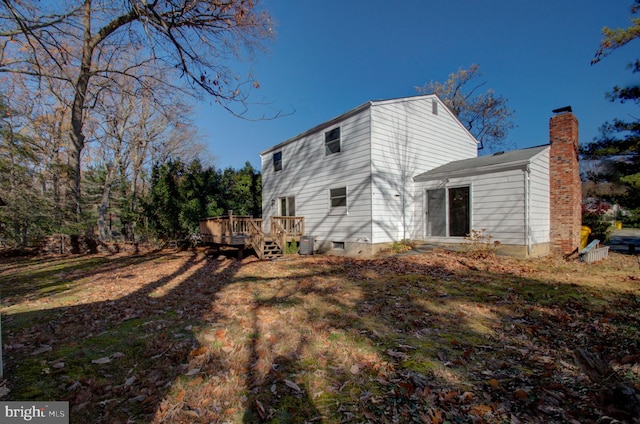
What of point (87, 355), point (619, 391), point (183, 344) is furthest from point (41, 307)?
point (619, 391)

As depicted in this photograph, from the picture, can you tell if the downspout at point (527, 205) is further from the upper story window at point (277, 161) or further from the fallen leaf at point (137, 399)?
the upper story window at point (277, 161)

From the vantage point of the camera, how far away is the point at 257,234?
433 inches

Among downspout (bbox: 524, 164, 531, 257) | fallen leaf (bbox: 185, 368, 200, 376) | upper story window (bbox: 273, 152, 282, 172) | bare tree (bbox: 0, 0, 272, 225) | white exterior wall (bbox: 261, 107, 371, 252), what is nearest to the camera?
fallen leaf (bbox: 185, 368, 200, 376)

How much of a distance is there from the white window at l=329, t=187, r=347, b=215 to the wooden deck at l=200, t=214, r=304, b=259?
1753 millimetres

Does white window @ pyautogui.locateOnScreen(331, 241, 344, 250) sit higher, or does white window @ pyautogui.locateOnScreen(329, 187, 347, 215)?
white window @ pyautogui.locateOnScreen(329, 187, 347, 215)

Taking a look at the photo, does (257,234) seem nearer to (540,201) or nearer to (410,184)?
(410,184)

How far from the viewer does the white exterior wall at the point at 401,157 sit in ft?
34.4

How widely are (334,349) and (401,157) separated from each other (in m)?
9.30

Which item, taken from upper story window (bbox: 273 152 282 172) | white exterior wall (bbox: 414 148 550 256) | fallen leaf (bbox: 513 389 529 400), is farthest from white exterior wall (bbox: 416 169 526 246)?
upper story window (bbox: 273 152 282 172)

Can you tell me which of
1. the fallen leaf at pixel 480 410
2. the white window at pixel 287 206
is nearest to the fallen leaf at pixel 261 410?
the fallen leaf at pixel 480 410

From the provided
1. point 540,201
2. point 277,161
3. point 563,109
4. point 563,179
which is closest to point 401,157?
point 540,201

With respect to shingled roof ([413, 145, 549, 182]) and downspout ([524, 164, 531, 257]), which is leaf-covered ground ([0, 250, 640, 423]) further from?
shingled roof ([413, 145, 549, 182])

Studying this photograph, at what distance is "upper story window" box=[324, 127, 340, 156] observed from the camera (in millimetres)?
11930

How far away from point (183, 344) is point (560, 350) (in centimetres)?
440
